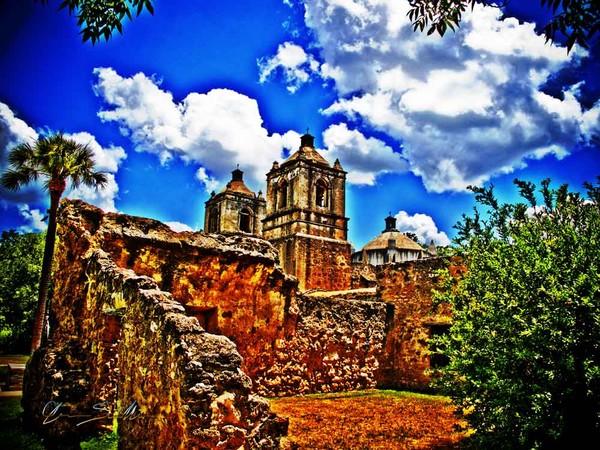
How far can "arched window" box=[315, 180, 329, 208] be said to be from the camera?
33000 mm

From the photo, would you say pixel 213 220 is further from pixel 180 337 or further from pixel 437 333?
pixel 180 337

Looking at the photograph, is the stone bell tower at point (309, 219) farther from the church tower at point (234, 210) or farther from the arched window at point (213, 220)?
the arched window at point (213, 220)

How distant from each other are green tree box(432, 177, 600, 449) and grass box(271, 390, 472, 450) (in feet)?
3.42

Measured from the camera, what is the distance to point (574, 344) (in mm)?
4469

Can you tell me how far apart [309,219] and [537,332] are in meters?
27.2

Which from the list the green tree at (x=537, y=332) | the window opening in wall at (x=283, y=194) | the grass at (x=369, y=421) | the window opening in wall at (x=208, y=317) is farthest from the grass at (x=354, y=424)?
the window opening in wall at (x=283, y=194)

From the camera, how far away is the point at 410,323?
503 inches

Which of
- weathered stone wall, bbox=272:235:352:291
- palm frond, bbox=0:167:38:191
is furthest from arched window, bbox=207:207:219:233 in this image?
palm frond, bbox=0:167:38:191

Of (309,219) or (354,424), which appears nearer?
(354,424)

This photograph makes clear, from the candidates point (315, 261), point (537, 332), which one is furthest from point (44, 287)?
point (315, 261)

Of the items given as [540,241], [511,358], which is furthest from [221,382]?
[540,241]

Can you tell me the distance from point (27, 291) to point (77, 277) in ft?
71.1

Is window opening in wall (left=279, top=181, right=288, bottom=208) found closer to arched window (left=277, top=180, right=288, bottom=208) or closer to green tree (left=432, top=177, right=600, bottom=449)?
arched window (left=277, top=180, right=288, bottom=208)

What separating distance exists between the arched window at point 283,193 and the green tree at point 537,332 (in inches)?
1099
